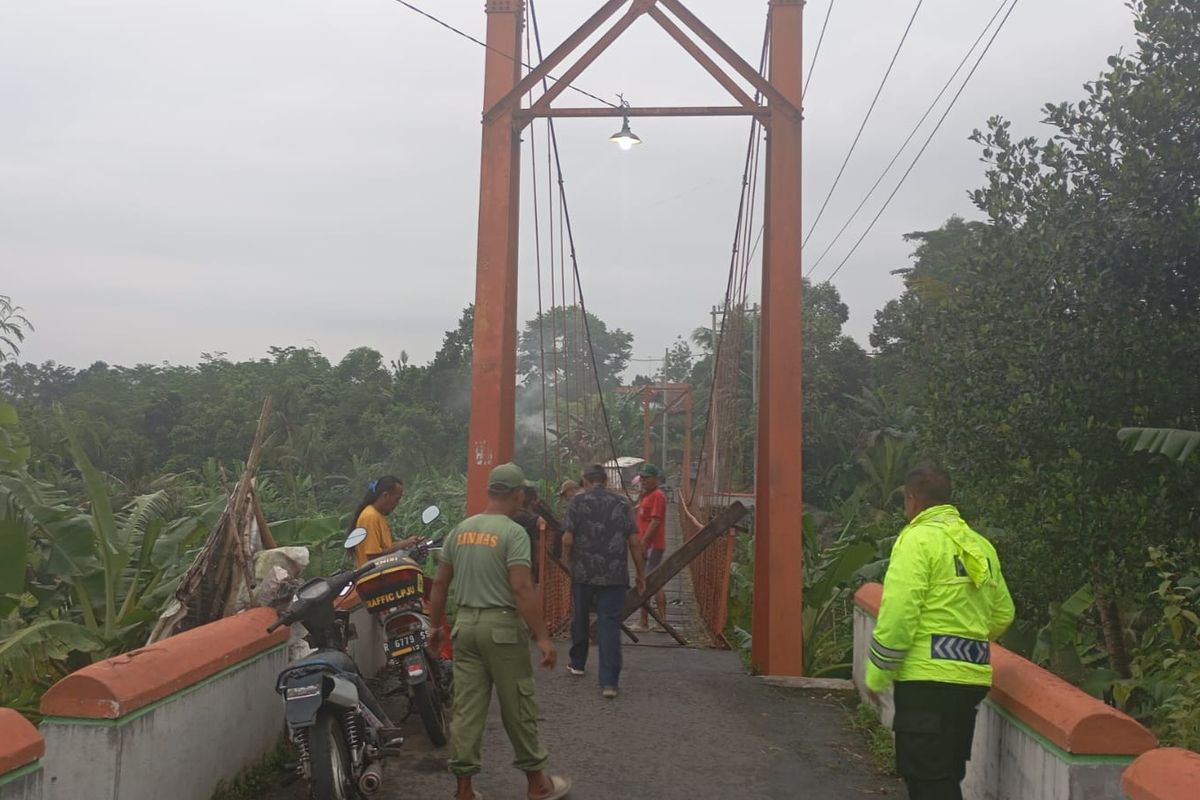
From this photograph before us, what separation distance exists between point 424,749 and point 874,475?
2118 cm

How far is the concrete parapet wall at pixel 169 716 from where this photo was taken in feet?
11.3

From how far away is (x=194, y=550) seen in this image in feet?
26.8

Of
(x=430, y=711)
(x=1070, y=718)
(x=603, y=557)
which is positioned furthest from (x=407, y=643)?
(x=1070, y=718)

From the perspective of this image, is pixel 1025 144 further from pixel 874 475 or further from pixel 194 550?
pixel 874 475

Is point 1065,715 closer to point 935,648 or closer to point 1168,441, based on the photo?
point 935,648

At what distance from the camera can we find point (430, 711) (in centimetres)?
523

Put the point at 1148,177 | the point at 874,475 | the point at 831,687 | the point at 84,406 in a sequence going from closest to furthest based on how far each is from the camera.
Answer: the point at 1148,177 → the point at 831,687 → the point at 874,475 → the point at 84,406

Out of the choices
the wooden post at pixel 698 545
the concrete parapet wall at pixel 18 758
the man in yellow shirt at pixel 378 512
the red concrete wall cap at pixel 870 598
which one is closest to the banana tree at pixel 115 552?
the man in yellow shirt at pixel 378 512

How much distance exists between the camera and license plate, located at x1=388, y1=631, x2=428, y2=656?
16.9 feet

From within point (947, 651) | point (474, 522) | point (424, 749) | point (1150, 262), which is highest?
point (1150, 262)

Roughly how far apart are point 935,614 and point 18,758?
2816mm

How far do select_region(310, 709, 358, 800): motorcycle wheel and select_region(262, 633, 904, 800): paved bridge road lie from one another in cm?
53

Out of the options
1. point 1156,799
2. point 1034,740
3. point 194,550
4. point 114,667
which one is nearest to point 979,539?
point 1034,740

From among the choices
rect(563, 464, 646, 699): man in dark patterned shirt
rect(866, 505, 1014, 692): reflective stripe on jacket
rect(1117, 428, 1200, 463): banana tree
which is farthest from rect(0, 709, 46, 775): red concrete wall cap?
rect(1117, 428, 1200, 463): banana tree
